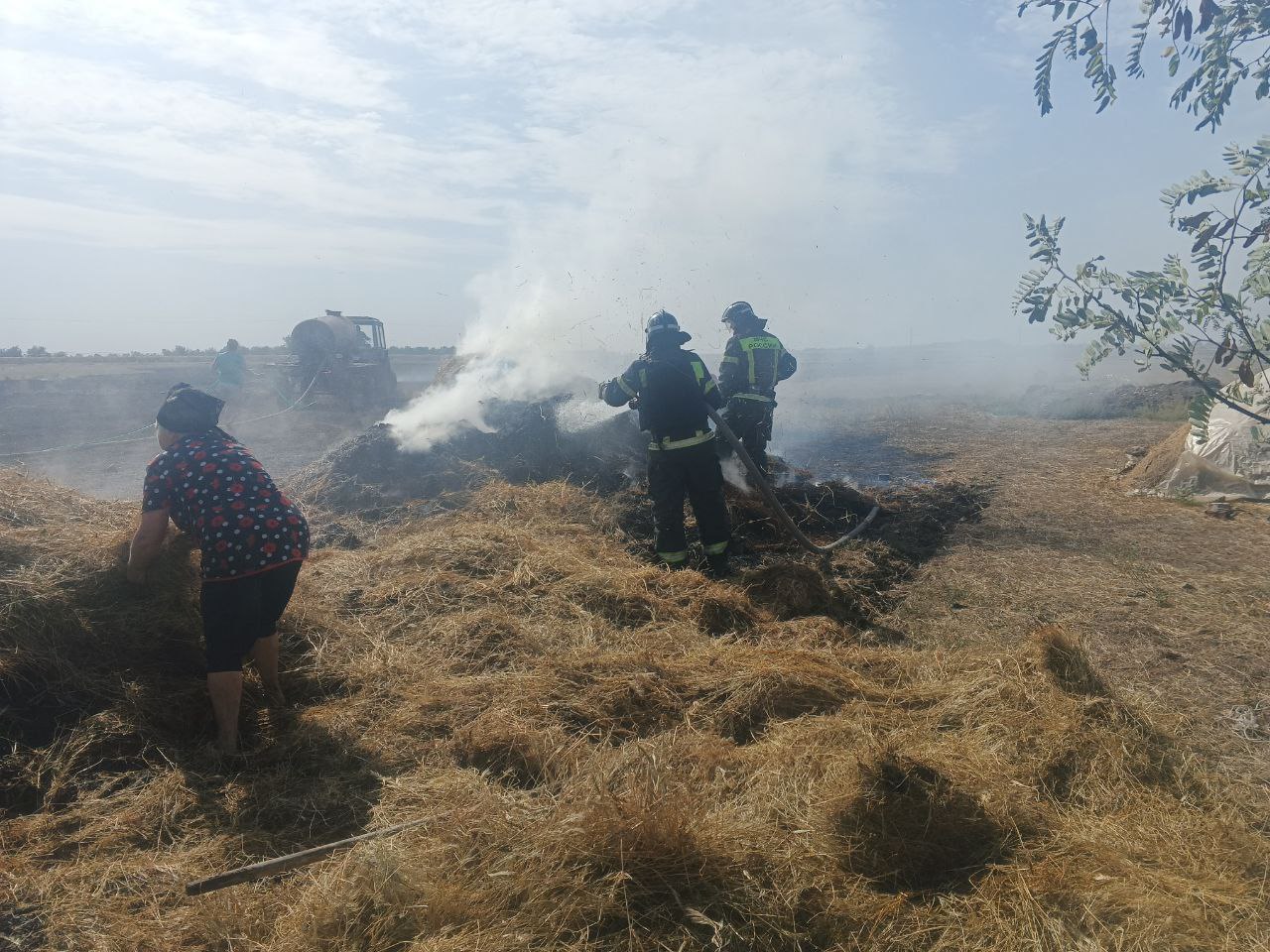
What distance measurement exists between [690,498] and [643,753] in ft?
11.8

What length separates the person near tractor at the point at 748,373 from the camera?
27.9 ft

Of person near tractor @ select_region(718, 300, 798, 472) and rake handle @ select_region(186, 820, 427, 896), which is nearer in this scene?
rake handle @ select_region(186, 820, 427, 896)

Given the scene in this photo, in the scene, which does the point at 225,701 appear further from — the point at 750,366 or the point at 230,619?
the point at 750,366

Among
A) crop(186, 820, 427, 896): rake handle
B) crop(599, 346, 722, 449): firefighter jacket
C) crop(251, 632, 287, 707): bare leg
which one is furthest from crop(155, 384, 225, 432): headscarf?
crop(599, 346, 722, 449): firefighter jacket

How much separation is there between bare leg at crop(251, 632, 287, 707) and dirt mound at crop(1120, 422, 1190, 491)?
974cm

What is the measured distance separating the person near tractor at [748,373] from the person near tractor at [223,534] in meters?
5.36

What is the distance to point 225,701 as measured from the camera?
3.84 metres

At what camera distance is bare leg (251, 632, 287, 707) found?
13.8 ft

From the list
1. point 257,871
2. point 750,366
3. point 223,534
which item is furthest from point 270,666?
point 750,366

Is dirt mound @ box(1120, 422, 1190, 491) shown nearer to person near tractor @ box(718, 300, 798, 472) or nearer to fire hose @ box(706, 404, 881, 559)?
fire hose @ box(706, 404, 881, 559)

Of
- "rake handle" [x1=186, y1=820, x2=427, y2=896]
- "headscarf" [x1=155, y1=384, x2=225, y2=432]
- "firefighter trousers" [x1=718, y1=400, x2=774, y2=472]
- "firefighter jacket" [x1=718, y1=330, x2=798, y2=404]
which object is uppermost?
"firefighter jacket" [x1=718, y1=330, x2=798, y2=404]

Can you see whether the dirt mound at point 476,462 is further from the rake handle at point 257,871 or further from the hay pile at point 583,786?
the rake handle at point 257,871

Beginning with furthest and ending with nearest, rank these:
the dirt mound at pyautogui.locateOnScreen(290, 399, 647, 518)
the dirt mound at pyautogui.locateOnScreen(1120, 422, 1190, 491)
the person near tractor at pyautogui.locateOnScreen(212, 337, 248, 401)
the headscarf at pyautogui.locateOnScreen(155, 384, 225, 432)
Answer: the person near tractor at pyautogui.locateOnScreen(212, 337, 248, 401) < the dirt mound at pyautogui.locateOnScreen(290, 399, 647, 518) < the dirt mound at pyautogui.locateOnScreen(1120, 422, 1190, 491) < the headscarf at pyautogui.locateOnScreen(155, 384, 225, 432)

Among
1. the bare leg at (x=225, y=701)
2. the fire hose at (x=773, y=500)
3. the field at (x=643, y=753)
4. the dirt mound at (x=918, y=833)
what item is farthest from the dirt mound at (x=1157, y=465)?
the bare leg at (x=225, y=701)
